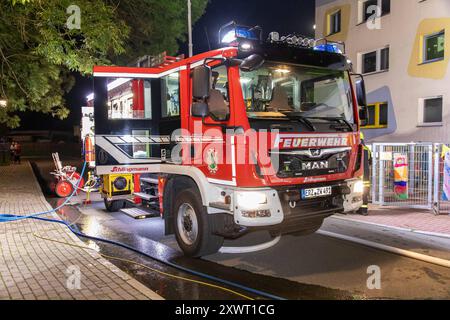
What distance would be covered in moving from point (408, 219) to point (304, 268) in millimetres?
4153

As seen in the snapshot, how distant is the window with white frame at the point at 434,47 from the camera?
14.8 m

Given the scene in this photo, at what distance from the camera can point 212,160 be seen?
5.36 m

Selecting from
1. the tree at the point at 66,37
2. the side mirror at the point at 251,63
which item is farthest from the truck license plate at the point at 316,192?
the tree at the point at 66,37

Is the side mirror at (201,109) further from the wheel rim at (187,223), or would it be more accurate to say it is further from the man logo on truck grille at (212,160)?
the wheel rim at (187,223)

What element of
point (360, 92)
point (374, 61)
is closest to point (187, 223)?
point (360, 92)

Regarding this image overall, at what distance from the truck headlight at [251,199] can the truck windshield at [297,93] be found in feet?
3.25

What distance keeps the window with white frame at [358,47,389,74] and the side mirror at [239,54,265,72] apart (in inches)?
553

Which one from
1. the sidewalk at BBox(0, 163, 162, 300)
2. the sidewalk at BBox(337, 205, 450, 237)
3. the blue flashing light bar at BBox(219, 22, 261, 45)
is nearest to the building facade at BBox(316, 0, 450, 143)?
the sidewalk at BBox(337, 205, 450, 237)

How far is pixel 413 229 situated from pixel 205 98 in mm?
4970

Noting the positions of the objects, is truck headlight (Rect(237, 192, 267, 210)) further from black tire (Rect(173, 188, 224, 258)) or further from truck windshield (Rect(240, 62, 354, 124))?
truck windshield (Rect(240, 62, 354, 124))

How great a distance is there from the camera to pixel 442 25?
14.6m

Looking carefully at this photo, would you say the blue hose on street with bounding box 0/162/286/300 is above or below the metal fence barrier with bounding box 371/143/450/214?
below

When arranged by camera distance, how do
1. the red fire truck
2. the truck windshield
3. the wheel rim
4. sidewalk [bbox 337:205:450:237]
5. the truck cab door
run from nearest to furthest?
the red fire truck
the truck cab door
the truck windshield
the wheel rim
sidewalk [bbox 337:205:450:237]

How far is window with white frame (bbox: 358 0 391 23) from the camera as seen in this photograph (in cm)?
1725
